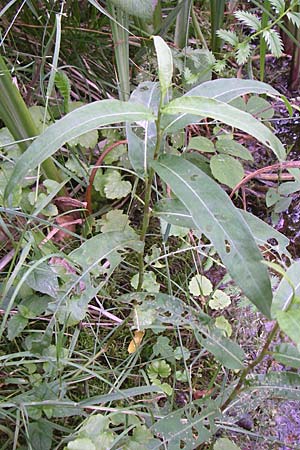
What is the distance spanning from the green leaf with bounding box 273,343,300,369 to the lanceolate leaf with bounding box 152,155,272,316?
5.9 inches

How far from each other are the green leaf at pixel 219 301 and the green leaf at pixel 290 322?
19.0 inches

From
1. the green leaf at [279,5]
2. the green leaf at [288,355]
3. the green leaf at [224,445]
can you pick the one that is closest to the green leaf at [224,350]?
the green leaf at [288,355]

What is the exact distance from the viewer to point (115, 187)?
1155mm

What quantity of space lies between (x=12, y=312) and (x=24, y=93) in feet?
1.95

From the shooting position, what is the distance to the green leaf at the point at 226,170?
3.71ft

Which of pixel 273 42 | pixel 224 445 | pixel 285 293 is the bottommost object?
pixel 224 445

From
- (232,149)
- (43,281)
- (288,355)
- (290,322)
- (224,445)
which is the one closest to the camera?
(290,322)

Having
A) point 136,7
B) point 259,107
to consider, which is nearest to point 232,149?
point 259,107

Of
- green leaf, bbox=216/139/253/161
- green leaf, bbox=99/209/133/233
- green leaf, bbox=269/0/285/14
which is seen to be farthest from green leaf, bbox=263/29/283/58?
green leaf, bbox=99/209/133/233

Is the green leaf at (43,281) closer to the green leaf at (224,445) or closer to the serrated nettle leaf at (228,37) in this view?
the green leaf at (224,445)

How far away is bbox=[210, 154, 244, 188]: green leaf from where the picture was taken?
113 cm

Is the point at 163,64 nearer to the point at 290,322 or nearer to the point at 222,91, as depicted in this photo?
the point at 222,91

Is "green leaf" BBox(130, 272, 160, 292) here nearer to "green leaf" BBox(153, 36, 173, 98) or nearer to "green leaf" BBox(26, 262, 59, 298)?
"green leaf" BBox(26, 262, 59, 298)

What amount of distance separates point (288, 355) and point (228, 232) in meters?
0.22
